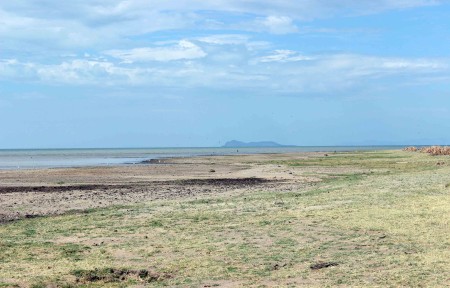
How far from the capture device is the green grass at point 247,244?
1171 centimetres

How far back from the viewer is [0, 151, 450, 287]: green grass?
1171 cm

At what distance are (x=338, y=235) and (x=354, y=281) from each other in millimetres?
4473

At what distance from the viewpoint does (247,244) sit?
14836mm

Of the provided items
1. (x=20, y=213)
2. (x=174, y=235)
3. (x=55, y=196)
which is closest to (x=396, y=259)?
(x=174, y=235)

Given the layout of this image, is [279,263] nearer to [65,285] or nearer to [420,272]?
[420,272]

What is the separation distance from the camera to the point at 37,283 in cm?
1162

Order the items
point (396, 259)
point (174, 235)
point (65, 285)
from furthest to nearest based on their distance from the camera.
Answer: point (174, 235) → point (396, 259) → point (65, 285)

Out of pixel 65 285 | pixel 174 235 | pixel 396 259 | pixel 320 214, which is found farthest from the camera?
pixel 320 214

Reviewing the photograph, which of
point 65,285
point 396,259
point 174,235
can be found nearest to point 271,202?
point 174,235

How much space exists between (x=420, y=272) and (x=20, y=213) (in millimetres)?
16731

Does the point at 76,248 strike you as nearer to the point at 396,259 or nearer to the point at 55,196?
the point at 396,259

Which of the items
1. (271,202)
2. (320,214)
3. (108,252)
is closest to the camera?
(108,252)

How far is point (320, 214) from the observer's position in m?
19.1

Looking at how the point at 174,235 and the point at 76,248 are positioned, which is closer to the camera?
the point at 76,248
